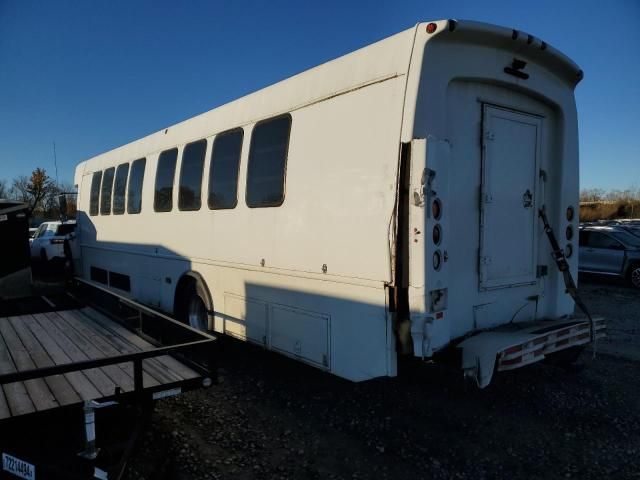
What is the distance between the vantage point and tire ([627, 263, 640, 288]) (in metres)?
11.6

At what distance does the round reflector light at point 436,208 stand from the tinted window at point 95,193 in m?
7.45

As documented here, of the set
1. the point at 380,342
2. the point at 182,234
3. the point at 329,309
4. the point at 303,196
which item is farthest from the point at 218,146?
the point at 380,342

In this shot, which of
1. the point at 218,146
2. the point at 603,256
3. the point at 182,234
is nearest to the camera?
the point at 218,146

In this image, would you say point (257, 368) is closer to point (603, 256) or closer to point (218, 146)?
point (218, 146)

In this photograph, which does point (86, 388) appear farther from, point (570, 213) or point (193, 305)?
point (570, 213)

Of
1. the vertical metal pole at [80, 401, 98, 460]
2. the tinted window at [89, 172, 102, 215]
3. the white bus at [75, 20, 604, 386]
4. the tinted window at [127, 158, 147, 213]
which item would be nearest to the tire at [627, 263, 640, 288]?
the white bus at [75, 20, 604, 386]

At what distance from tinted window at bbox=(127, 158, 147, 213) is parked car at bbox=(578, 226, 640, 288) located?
11.3 m

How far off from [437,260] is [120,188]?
6.29 metres

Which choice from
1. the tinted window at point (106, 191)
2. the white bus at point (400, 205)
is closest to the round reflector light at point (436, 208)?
the white bus at point (400, 205)

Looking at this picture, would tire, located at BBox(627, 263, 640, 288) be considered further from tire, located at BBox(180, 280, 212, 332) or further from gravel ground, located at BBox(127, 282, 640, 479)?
tire, located at BBox(180, 280, 212, 332)

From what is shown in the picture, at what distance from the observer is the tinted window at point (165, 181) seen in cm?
622

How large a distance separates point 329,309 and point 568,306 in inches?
102

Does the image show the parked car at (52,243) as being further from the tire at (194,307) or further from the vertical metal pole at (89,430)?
the vertical metal pole at (89,430)

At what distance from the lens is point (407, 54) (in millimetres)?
3322
